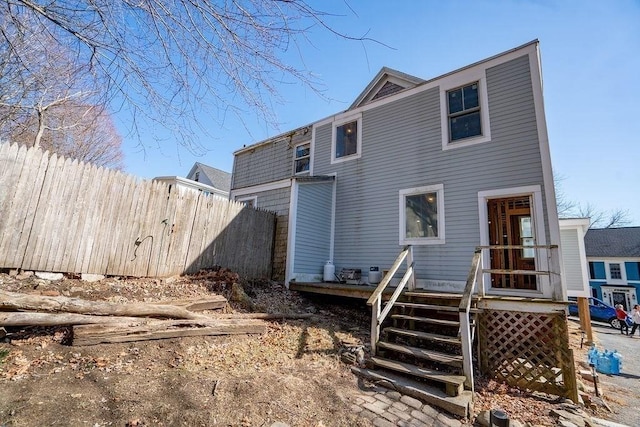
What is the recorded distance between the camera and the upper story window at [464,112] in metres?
7.37

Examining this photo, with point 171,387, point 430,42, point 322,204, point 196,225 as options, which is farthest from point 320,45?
point 322,204

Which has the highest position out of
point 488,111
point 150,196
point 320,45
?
point 488,111

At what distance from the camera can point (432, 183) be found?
7.61 metres

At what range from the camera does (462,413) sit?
3.39 metres

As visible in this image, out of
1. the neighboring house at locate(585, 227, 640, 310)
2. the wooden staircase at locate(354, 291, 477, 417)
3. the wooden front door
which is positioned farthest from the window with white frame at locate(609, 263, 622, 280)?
the wooden staircase at locate(354, 291, 477, 417)

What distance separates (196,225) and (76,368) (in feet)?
14.3

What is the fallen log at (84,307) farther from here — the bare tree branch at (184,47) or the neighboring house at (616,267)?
the neighboring house at (616,267)

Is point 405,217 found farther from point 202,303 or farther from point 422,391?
point 202,303

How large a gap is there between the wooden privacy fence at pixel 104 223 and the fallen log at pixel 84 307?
5.29 ft

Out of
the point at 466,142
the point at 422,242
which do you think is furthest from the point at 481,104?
the point at 422,242

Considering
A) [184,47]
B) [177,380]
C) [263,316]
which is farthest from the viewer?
[263,316]

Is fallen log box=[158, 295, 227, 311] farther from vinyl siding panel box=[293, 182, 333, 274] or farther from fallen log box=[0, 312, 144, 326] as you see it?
vinyl siding panel box=[293, 182, 333, 274]

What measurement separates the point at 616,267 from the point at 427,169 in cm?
2808

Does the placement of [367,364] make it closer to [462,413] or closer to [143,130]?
[462,413]
